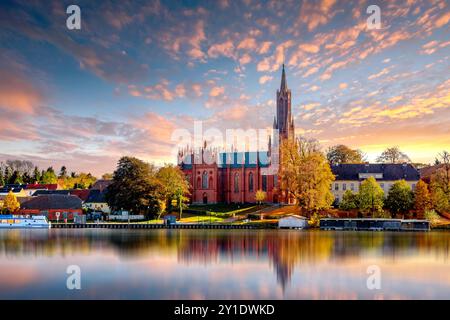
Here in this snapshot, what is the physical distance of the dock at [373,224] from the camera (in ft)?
174

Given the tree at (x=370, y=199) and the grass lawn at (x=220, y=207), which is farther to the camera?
the grass lawn at (x=220, y=207)

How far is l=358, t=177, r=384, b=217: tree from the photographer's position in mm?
57906

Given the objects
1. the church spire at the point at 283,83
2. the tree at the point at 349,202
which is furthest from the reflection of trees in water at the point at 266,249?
the church spire at the point at 283,83

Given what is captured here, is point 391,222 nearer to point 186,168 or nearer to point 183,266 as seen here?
point 183,266

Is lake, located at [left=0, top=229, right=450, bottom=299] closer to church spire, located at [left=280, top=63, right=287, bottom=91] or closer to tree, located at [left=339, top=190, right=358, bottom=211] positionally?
tree, located at [left=339, top=190, right=358, bottom=211]

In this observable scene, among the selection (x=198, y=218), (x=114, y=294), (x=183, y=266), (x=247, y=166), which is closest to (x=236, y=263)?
(x=183, y=266)

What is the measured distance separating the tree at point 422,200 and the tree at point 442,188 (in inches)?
30.0

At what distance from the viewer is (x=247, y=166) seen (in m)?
80.7

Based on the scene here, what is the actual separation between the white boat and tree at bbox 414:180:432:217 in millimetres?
55039

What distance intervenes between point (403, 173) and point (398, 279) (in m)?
52.1
